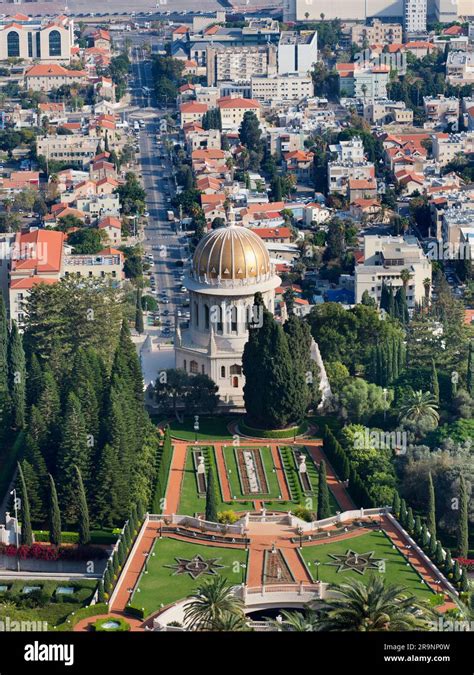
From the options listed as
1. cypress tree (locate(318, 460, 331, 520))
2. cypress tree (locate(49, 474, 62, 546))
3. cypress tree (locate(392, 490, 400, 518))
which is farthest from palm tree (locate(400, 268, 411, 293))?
cypress tree (locate(49, 474, 62, 546))

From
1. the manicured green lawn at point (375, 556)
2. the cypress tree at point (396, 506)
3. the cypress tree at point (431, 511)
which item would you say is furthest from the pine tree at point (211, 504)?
the cypress tree at point (431, 511)

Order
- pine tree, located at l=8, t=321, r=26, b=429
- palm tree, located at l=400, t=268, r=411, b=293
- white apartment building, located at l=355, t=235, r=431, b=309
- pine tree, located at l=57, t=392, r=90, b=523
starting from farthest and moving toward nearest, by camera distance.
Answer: white apartment building, located at l=355, t=235, r=431, b=309
palm tree, located at l=400, t=268, r=411, b=293
pine tree, located at l=8, t=321, r=26, b=429
pine tree, located at l=57, t=392, r=90, b=523

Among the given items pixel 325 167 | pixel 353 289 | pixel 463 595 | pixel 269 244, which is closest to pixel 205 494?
pixel 463 595

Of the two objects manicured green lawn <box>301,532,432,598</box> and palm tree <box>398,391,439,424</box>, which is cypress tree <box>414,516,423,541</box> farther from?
palm tree <box>398,391,439,424</box>

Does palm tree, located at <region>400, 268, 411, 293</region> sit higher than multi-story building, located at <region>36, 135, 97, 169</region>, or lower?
higher

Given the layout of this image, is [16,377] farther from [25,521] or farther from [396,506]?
[396,506]

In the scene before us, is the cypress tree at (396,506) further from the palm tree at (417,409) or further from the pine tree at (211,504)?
the palm tree at (417,409)
